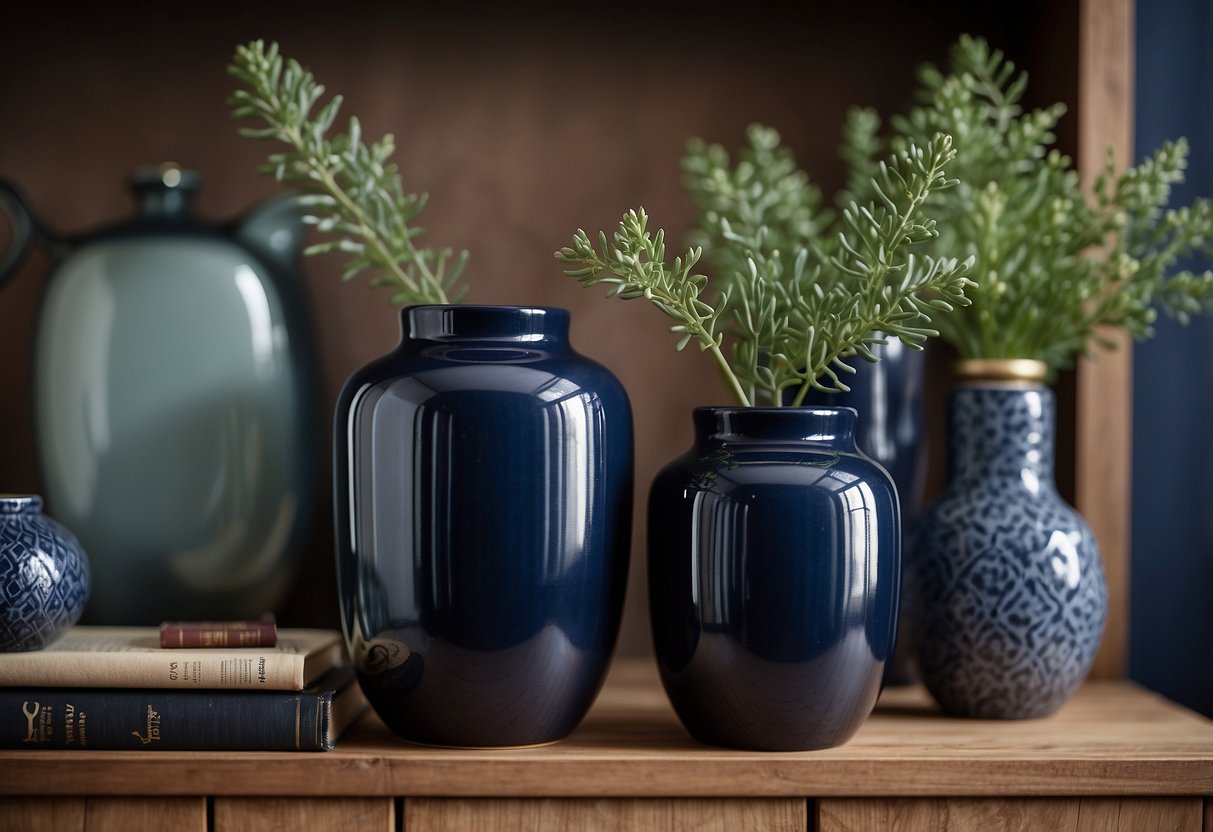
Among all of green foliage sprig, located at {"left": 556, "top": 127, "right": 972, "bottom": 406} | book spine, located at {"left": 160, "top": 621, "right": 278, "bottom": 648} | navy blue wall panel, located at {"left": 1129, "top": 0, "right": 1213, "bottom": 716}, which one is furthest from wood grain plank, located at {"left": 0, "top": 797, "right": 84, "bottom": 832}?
navy blue wall panel, located at {"left": 1129, "top": 0, "right": 1213, "bottom": 716}

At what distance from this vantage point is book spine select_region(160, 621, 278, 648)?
0.75 meters

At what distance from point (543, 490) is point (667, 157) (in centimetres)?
50

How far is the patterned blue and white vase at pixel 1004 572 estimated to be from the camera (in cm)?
79

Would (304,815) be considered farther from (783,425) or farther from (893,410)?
(893,410)

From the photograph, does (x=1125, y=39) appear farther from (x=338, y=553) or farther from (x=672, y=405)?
(x=338, y=553)

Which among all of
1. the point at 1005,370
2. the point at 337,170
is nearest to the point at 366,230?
the point at 337,170

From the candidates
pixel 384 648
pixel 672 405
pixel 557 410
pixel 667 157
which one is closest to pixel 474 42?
pixel 667 157

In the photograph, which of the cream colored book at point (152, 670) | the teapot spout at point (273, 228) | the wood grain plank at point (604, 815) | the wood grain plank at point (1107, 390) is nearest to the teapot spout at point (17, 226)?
the teapot spout at point (273, 228)

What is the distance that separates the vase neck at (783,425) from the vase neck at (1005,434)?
0.50ft

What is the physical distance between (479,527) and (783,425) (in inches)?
8.4

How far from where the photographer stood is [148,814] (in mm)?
685

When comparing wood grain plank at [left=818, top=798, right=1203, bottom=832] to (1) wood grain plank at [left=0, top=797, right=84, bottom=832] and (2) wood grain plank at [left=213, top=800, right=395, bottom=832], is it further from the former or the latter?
(1) wood grain plank at [left=0, top=797, right=84, bottom=832]

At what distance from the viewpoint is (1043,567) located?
80 cm

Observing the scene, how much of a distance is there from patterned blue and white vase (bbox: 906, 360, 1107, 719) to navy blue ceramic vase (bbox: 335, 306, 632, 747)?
264 millimetres
